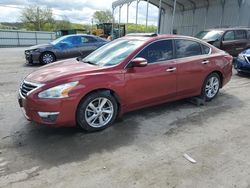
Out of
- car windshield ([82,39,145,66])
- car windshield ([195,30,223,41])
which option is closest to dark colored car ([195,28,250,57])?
car windshield ([195,30,223,41])

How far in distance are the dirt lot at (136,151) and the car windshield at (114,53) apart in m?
1.12

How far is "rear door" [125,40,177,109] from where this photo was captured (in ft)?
14.2

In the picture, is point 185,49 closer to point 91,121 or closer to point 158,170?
point 91,121

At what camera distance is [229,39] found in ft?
38.1

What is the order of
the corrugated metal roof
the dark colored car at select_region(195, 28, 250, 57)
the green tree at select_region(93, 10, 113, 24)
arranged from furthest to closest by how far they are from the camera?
the green tree at select_region(93, 10, 113, 24) < the corrugated metal roof < the dark colored car at select_region(195, 28, 250, 57)

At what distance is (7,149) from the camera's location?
3527mm

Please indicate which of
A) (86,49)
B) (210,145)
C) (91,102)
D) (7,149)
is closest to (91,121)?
(91,102)

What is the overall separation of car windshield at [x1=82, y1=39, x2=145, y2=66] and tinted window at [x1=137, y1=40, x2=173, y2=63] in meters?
0.18

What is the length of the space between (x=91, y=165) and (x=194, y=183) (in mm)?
1254

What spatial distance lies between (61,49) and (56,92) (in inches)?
343

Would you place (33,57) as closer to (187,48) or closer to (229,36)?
(187,48)

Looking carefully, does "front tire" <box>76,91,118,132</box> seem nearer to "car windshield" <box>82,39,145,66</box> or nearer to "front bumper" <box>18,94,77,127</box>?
"front bumper" <box>18,94,77,127</box>

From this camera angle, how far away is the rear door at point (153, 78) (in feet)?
14.2

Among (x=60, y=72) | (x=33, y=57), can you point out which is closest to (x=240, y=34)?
(x=33, y=57)
